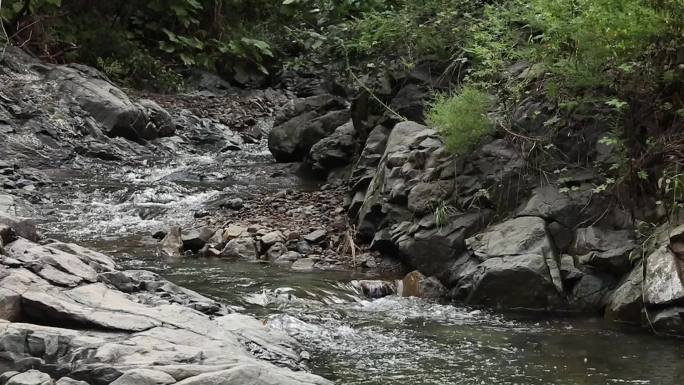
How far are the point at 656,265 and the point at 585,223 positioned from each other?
114 centimetres

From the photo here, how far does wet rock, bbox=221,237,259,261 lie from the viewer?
9.91m

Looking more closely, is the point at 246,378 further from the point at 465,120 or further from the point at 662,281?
the point at 465,120

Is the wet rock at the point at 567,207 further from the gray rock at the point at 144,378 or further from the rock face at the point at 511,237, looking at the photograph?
the gray rock at the point at 144,378

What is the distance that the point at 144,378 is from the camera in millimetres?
4363

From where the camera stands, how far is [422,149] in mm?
9867

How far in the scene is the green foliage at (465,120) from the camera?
9156 mm

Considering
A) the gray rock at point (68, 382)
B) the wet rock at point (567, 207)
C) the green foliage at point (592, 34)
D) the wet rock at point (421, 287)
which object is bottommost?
the gray rock at point (68, 382)

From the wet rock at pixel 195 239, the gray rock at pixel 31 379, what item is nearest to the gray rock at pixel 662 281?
the gray rock at pixel 31 379

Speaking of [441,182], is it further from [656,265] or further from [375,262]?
[656,265]

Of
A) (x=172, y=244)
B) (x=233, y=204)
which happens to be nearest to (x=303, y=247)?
(x=172, y=244)

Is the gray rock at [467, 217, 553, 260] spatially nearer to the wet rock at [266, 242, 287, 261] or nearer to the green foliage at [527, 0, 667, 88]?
the green foliage at [527, 0, 667, 88]

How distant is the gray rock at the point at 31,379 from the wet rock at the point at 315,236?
19.5 feet

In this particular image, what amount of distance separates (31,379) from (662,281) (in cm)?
517

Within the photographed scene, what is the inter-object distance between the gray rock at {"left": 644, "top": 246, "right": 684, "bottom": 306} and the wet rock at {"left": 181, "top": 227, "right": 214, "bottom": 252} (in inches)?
210
